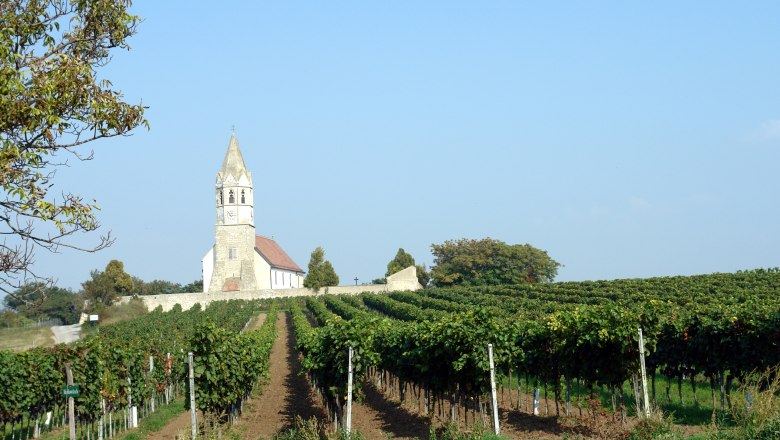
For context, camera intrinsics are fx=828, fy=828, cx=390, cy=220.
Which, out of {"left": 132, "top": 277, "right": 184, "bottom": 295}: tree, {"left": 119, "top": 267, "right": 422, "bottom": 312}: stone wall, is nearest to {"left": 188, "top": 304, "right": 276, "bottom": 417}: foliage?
{"left": 119, "top": 267, "right": 422, "bottom": 312}: stone wall

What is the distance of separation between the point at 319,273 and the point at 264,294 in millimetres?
8482

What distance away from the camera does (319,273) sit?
90625 millimetres

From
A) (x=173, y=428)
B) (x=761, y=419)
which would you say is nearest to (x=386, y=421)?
(x=173, y=428)

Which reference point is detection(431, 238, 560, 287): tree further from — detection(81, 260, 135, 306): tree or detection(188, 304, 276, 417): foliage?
detection(188, 304, 276, 417): foliage

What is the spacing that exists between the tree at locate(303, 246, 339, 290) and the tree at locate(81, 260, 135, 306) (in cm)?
2011

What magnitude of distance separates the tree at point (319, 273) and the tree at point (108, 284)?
20.1 meters

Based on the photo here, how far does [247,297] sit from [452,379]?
6921 cm

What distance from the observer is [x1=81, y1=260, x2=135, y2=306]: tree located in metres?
83.7

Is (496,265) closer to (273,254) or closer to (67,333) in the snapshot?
(273,254)

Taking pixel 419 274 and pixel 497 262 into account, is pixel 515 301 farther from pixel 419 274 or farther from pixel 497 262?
pixel 419 274

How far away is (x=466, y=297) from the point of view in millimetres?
57531

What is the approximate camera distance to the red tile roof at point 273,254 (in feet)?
322

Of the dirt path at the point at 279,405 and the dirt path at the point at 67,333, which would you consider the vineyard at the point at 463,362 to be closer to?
the dirt path at the point at 279,405

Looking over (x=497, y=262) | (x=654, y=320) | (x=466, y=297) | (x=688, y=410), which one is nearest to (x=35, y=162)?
(x=654, y=320)
